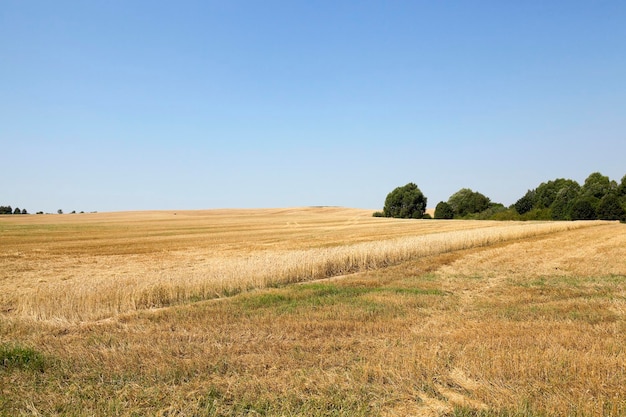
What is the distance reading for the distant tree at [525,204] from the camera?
92500 millimetres

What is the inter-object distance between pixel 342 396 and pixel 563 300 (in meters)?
8.32

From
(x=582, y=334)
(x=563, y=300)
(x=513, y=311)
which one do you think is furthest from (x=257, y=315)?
(x=563, y=300)

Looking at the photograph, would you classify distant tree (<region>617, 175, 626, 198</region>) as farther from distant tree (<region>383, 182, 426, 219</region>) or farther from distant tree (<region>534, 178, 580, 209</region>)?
distant tree (<region>383, 182, 426, 219</region>)

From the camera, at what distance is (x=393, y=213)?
323ft

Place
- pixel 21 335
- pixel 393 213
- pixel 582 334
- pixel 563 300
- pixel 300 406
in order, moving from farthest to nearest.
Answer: pixel 393 213
pixel 563 300
pixel 21 335
pixel 582 334
pixel 300 406

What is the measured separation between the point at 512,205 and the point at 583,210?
81.5 ft

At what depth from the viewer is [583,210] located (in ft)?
230

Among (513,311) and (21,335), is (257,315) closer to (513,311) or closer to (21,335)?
(21,335)

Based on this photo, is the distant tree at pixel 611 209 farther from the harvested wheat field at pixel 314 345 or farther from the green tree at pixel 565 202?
the harvested wheat field at pixel 314 345

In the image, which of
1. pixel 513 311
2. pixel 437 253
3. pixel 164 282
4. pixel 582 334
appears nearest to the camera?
pixel 582 334

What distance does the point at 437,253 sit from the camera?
23859 millimetres

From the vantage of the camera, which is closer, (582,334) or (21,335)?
(582,334)

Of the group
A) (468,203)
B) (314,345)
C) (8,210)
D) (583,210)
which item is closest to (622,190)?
(583,210)

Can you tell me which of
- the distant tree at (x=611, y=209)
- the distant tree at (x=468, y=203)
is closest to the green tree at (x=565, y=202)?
the distant tree at (x=611, y=209)
